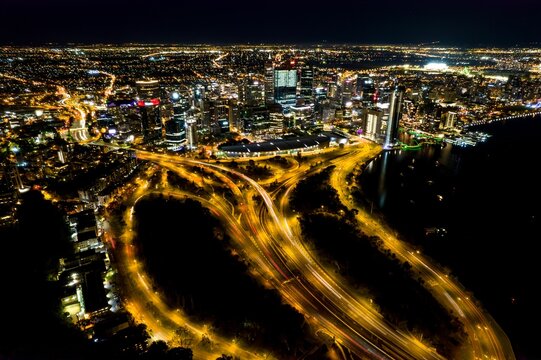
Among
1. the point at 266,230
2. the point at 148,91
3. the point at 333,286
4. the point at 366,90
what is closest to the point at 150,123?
the point at 148,91

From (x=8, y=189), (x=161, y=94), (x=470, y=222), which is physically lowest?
(x=470, y=222)

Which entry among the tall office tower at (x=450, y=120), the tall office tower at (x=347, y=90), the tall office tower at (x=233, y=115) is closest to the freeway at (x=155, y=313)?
the tall office tower at (x=233, y=115)

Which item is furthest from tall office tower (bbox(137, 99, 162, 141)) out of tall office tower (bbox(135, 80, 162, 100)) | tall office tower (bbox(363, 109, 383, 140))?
tall office tower (bbox(363, 109, 383, 140))

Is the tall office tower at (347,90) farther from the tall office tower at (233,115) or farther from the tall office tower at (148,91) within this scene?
the tall office tower at (148,91)

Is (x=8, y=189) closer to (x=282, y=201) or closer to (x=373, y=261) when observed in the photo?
(x=282, y=201)

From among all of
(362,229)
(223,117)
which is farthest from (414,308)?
(223,117)
